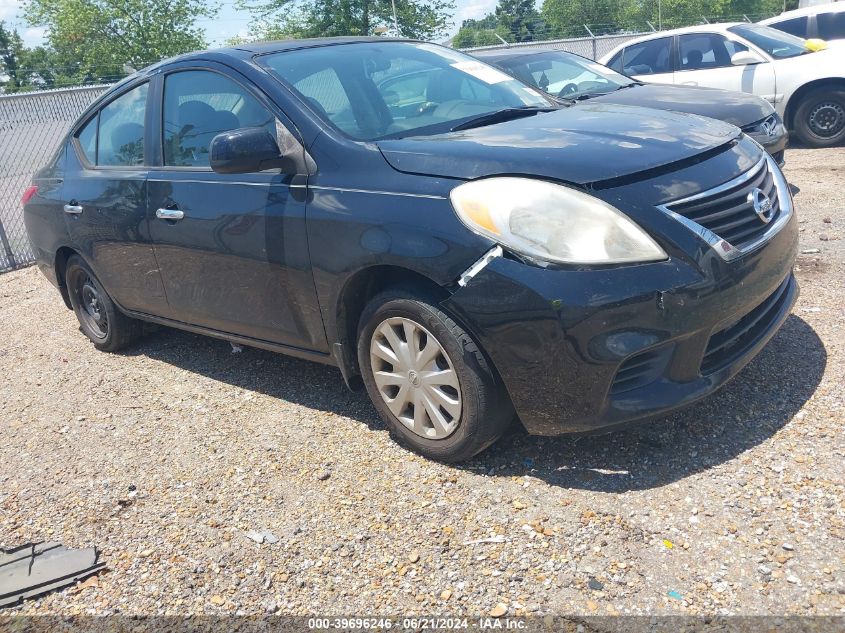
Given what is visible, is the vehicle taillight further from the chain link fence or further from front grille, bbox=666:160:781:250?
front grille, bbox=666:160:781:250

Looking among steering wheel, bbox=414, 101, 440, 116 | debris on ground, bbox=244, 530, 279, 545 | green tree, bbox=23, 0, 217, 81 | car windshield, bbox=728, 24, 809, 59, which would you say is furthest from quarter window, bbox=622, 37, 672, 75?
green tree, bbox=23, 0, 217, 81

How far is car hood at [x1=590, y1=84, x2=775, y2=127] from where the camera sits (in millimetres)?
6695

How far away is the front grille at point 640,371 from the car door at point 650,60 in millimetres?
8027

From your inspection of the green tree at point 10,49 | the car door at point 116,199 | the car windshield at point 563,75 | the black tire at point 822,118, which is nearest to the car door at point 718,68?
the black tire at point 822,118

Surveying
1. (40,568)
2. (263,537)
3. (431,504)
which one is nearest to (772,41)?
(431,504)

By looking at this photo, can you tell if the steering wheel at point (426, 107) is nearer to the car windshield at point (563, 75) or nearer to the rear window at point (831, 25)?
the car windshield at point (563, 75)

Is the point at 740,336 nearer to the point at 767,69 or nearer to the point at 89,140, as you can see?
the point at 89,140

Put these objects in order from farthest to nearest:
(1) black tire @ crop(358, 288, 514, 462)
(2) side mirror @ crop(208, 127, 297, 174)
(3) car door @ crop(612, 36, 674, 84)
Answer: (3) car door @ crop(612, 36, 674, 84) < (2) side mirror @ crop(208, 127, 297, 174) < (1) black tire @ crop(358, 288, 514, 462)

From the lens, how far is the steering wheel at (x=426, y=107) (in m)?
3.75

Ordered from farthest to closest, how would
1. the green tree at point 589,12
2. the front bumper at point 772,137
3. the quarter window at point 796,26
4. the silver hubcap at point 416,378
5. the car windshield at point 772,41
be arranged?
the green tree at point 589,12, the quarter window at point 796,26, the car windshield at point 772,41, the front bumper at point 772,137, the silver hubcap at point 416,378

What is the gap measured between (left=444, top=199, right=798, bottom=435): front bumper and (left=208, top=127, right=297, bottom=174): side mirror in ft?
3.70

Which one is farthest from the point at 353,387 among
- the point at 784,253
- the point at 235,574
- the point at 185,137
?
the point at 784,253

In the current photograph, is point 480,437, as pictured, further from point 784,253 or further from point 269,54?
point 269,54

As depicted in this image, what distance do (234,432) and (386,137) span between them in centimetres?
168
